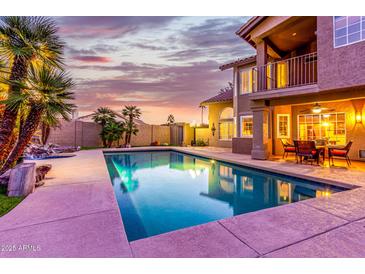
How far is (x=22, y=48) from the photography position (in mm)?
4992

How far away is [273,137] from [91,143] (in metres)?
15.9

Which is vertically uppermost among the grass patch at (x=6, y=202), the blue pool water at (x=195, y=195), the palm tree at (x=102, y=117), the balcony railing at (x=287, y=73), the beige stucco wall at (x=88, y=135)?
the balcony railing at (x=287, y=73)

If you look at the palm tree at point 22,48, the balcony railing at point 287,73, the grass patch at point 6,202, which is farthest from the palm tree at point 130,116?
the grass patch at point 6,202

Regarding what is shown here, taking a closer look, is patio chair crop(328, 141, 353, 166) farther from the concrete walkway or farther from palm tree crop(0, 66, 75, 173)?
palm tree crop(0, 66, 75, 173)

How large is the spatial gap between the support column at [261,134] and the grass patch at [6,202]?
1017cm

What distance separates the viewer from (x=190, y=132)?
77.0ft

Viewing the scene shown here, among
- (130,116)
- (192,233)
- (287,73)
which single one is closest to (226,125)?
(287,73)

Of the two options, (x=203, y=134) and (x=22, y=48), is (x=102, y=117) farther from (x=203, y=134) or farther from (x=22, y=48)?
(x=22, y=48)

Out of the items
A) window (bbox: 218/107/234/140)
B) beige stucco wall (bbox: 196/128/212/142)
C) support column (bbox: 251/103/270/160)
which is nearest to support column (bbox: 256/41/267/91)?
support column (bbox: 251/103/270/160)

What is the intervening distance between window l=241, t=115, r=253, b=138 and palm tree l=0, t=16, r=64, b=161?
12.1 meters

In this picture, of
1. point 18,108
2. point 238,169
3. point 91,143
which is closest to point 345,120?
point 238,169

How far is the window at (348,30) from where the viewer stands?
23.6ft

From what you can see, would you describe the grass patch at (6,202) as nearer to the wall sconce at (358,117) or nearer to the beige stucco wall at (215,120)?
the wall sconce at (358,117)

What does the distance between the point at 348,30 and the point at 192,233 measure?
29.3 ft
